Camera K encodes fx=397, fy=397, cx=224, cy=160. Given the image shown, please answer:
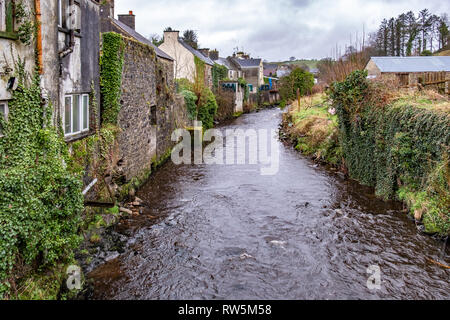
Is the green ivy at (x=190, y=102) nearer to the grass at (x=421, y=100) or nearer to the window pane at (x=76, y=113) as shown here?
the grass at (x=421, y=100)

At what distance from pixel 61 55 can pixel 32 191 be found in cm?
340

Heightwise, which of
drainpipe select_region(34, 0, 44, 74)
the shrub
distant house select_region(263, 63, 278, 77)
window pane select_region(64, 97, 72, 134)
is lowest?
window pane select_region(64, 97, 72, 134)

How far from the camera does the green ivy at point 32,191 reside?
251 inches

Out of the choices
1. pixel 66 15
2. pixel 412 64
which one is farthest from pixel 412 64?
pixel 66 15

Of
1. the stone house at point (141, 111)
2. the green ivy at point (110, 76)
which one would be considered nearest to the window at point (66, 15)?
the green ivy at point (110, 76)

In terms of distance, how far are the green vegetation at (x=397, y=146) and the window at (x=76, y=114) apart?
944 centimetres

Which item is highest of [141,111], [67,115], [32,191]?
[141,111]

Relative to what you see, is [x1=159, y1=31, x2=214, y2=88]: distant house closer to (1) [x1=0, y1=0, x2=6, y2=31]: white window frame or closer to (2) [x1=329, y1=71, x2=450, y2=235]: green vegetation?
(2) [x1=329, y1=71, x2=450, y2=235]: green vegetation

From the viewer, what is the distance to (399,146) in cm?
1262

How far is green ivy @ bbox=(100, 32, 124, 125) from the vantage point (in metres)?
12.0

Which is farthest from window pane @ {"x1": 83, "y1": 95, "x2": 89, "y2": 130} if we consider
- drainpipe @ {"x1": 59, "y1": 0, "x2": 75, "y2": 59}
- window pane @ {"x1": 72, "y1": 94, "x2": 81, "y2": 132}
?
drainpipe @ {"x1": 59, "y1": 0, "x2": 75, "y2": 59}

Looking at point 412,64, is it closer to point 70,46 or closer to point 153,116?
point 153,116

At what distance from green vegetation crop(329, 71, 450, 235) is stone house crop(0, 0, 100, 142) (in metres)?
9.49
